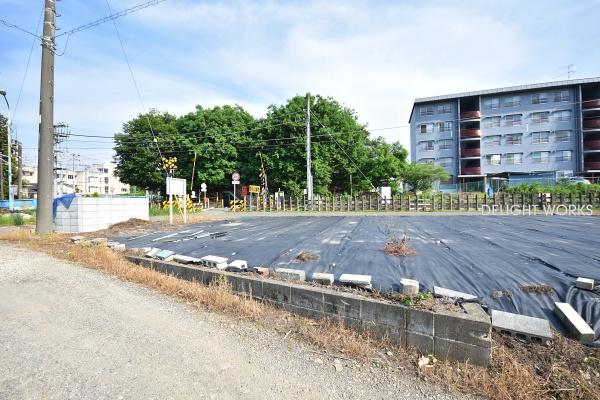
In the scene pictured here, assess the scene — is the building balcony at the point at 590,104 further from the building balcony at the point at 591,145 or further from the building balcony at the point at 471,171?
A: the building balcony at the point at 471,171

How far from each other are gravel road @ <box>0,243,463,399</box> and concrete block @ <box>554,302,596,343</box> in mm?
1236

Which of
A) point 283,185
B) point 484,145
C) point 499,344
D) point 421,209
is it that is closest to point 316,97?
point 283,185

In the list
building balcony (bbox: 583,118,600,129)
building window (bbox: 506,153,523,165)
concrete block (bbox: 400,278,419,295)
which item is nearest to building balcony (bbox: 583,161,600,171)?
building balcony (bbox: 583,118,600,129)

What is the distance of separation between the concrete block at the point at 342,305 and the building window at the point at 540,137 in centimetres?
3959

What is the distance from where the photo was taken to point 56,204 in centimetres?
1029

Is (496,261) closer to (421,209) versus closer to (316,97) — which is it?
(421,209)

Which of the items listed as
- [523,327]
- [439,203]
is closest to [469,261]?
[523,327]

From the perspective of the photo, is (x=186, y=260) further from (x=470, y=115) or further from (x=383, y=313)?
(x=470, y=115)

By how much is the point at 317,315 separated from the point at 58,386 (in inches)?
82.9

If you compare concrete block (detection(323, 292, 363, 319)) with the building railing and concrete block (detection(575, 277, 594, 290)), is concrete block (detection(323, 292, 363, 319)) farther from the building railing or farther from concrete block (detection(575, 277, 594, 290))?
the building railing

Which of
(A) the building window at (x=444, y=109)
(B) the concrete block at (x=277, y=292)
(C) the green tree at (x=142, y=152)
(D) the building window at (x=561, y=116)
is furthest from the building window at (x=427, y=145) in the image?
(B) the concrete block at (x=277, y=292)

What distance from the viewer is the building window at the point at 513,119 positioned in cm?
3347

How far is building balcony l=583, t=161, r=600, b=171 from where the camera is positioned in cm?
3092

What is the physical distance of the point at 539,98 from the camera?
108 feet
